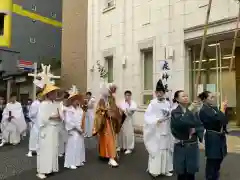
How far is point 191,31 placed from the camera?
1042cm

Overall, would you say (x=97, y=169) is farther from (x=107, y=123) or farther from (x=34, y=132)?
(x=34, y=132)

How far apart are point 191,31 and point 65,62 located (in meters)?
9.32

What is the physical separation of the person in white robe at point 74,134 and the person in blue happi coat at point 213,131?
10.3 feet

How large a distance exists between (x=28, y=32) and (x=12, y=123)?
20020mm

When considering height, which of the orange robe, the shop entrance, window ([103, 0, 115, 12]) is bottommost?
the orange robe

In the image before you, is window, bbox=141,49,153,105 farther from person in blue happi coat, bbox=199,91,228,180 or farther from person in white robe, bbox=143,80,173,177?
person in blue happi coat, bbox=199,91,228,180

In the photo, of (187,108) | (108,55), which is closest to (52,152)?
(187,108)

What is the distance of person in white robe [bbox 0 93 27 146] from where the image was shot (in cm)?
1070

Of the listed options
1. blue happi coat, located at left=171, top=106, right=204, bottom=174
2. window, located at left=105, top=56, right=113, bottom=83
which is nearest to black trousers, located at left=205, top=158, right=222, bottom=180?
blue happi coat, located at left=171, top=106, right=204, bottom=174

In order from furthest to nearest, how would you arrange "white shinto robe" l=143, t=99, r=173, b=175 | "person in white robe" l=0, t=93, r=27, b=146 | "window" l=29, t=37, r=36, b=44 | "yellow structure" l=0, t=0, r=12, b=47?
"window" l=29, t=37, r=36, b=44
"yellow structure" l=0, t=0, r=12, b=47
"person in white robe" l=0, t=93, r=27, b=146
"white shinto robe" l=143, t=99, r=173, b=175

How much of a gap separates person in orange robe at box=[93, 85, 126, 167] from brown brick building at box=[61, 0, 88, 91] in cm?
897

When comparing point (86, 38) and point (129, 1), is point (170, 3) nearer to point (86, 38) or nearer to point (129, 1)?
point (129, 1)

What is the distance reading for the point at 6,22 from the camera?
2727 centimetres

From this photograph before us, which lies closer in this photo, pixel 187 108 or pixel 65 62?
pixel 187 108
